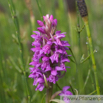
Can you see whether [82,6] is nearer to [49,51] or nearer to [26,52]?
[49,51]

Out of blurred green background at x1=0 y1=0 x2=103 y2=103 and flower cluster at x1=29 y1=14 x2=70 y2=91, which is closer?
flower cluster at x1=29 y1=14 x2=70 y2=91

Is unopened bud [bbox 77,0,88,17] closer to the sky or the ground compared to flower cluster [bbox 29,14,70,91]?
closer to the sky

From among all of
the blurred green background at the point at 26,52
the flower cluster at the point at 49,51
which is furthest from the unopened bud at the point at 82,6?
the blurred green background at the point at 26,52

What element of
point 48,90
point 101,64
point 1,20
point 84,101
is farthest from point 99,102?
point 1,20

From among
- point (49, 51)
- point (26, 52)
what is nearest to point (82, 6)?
point (49, 51)

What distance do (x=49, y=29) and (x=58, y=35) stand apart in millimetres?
49

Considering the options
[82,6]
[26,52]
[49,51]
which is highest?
[26,52]

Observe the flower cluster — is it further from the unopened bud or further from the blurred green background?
the blurred green background

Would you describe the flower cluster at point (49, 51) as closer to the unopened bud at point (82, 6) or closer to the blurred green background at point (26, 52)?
the unopened bud at point (82, 6)

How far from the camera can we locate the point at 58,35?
0.70 meters

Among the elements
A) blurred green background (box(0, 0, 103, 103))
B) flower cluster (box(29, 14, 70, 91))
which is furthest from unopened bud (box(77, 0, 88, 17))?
blurred green background (box(0, 0, 103, 103))

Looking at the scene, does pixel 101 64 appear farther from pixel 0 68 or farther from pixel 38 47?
pixel 38 47

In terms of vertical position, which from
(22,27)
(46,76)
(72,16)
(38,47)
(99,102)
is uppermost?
(22,27)

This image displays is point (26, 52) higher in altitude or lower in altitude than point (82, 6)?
higher
